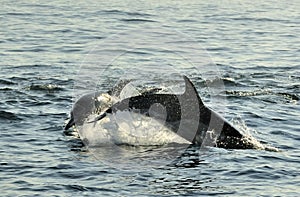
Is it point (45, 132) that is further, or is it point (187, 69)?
point (187, 69)

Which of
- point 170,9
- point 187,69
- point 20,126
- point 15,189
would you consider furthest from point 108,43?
point 15,189

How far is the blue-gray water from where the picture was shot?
39.4 feet

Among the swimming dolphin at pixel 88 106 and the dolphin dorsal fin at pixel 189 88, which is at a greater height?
the dolphin dorsal fin at pixel 189 88

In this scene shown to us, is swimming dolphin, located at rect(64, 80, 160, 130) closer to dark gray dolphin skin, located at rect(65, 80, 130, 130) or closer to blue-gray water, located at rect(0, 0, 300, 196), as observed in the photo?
dark gray dolphin skin, located at rect(65, 80, 130, 130)

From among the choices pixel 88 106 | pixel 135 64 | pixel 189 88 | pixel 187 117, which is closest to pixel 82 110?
pixel 88 106

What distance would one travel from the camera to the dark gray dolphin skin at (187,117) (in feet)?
45.3

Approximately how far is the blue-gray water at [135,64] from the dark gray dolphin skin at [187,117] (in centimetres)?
39

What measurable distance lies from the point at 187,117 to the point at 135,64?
8.82 metres

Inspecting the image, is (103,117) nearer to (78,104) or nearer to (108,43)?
(78,104)

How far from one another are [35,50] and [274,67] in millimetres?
7530

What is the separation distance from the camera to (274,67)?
876 inches

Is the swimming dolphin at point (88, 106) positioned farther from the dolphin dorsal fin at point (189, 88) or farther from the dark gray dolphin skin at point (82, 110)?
the dolphin dorsal fin at point (189, 88)

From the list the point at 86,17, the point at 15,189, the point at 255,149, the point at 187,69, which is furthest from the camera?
the point at 86,17

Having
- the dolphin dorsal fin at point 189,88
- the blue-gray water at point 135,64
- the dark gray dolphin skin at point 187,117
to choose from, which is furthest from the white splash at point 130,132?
the dolphin dorsal fin at point 189,88
